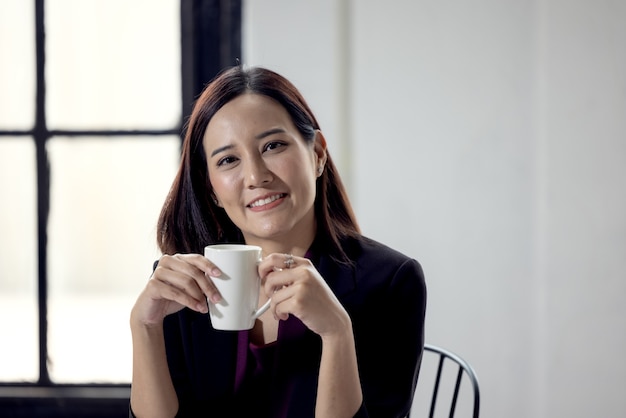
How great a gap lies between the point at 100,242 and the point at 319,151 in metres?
1.09

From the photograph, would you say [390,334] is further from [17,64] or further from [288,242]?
[17,64]

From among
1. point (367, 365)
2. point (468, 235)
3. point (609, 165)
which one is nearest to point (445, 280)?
point (468, 235)

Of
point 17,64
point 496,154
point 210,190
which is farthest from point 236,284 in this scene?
point 17,64

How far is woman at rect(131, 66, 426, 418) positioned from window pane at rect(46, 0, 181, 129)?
2.81ft

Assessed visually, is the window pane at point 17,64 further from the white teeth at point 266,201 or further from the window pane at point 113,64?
the white teeth at point 266,201

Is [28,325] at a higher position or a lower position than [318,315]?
lower

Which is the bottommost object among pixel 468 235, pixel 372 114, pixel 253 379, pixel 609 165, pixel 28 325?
pixel 28 325

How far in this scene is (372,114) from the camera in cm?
198

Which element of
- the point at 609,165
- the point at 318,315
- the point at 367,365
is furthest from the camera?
the point at 609,165

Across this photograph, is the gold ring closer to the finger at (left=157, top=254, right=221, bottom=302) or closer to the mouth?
the finger at (left=157, top=254, right=221, bottom=302)

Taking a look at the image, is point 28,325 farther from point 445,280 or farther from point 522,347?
point 522,347

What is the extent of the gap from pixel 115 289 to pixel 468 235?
1083 mm

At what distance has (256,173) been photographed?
3.94 feet

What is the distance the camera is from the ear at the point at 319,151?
1.35 meters
